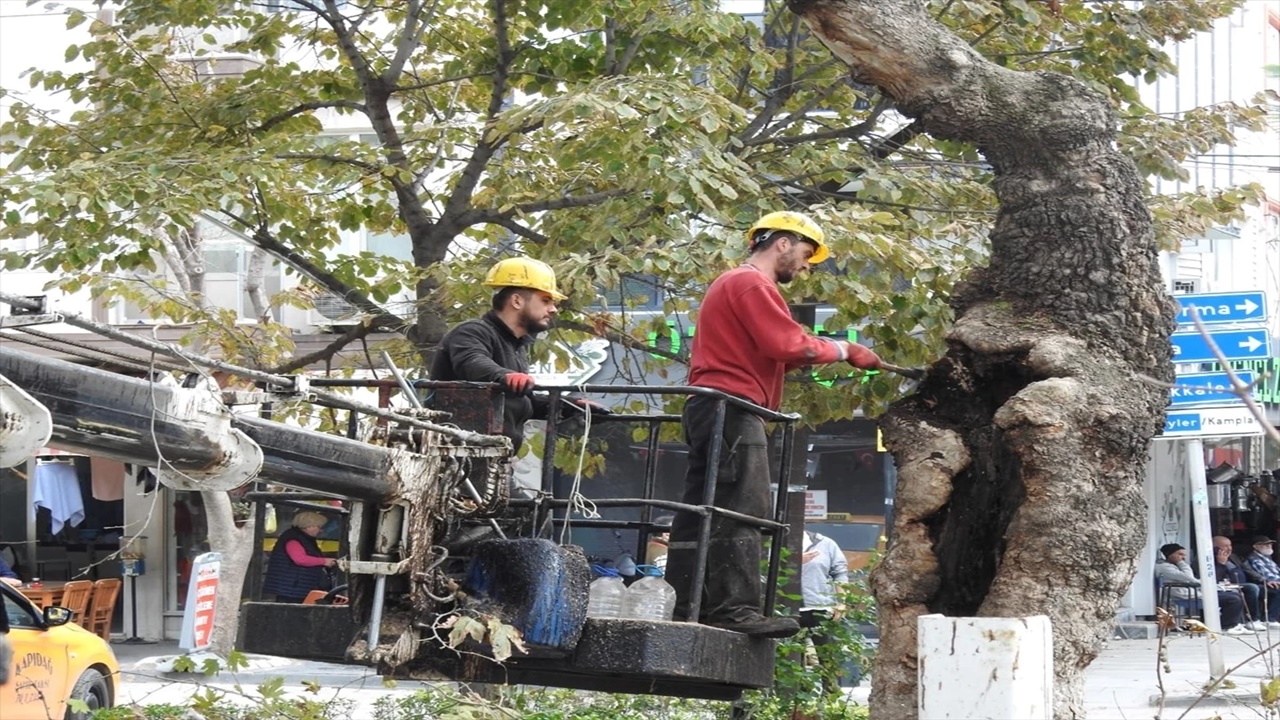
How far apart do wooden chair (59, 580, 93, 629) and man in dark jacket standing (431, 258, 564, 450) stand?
13.9 metres

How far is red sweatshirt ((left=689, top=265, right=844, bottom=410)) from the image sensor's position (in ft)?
20.3

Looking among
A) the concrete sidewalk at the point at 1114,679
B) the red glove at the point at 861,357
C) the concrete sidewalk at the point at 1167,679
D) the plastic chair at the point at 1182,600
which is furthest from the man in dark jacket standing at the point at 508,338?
the plastic chair at the point at 1182,600

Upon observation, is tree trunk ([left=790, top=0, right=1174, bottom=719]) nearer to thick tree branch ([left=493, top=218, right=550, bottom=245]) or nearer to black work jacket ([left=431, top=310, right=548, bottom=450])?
black work jacket ([left=431, top=310, right=548, bottom=450])

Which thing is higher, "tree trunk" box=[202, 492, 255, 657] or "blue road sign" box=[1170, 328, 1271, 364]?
"blue road sign" box=[1170, 328, 1271, 364]

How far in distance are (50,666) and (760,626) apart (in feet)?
23.2

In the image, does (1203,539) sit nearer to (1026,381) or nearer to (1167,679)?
(1167,679)

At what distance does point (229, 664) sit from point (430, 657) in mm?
1619

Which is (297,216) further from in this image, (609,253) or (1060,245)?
(1060,245)

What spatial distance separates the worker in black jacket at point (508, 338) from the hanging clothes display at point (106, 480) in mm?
15484

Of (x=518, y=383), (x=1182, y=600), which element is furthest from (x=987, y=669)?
(x=1182, y=600)

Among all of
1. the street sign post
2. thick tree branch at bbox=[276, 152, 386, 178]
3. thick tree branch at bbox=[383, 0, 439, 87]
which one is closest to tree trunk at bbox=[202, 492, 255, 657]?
thick tree branch at bbox=[276, 152, 386, 178]

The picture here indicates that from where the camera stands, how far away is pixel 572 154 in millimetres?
10141

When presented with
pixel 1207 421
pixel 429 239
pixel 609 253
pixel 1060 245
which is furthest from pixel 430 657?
pixel 1207 421

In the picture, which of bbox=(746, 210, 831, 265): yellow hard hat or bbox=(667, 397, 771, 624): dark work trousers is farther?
bbox=(746, 210, 831, 265): yellow hard hat
